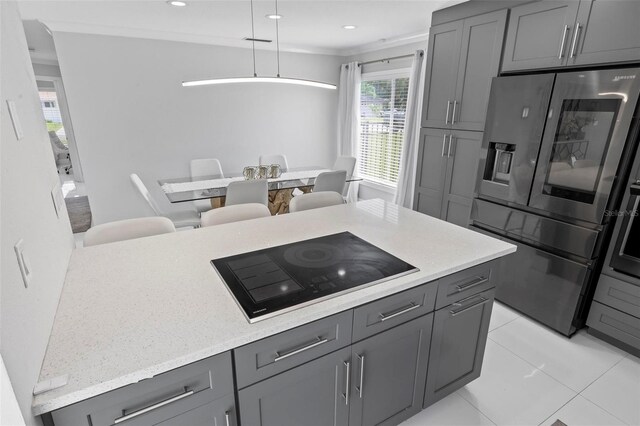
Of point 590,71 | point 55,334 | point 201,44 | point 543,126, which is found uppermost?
point 201,44

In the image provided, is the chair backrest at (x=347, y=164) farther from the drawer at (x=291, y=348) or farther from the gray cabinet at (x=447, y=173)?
the drawer at (x=291, y=348)

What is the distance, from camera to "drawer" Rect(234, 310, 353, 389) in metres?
1.05

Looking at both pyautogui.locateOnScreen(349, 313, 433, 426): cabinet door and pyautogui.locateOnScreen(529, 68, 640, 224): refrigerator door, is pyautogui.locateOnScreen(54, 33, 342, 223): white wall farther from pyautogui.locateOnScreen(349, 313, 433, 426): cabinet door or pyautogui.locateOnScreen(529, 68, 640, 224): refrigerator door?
pyautogui.locateOnScreen(529, 68, 640, 224): refrigerator door

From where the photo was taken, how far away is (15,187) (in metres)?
0.85

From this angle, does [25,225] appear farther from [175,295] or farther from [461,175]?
[461,175]

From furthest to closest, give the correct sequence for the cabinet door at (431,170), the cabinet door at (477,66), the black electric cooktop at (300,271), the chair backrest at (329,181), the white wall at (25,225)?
the chair backrest at (329,181) < the cabinet door at (431,170) < the cabinet door at (477,66) < the black electric cooktop at (300,271) < the white wall at (25,225)

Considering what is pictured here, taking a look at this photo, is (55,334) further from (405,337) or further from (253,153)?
(253,153)

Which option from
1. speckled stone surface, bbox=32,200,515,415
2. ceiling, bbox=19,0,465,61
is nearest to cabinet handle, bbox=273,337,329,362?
speckled stone surface, bbox=32,200,515,415

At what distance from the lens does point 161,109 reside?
4246mm

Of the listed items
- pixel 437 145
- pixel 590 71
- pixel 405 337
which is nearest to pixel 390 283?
pixel 405 337

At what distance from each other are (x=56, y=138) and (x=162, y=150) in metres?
5.91

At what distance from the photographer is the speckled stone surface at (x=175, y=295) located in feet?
2.93

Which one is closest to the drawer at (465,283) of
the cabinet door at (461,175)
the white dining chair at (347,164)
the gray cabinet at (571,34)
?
the cabinet door at (461,175)

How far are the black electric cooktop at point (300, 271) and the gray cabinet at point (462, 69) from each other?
1782 mm
